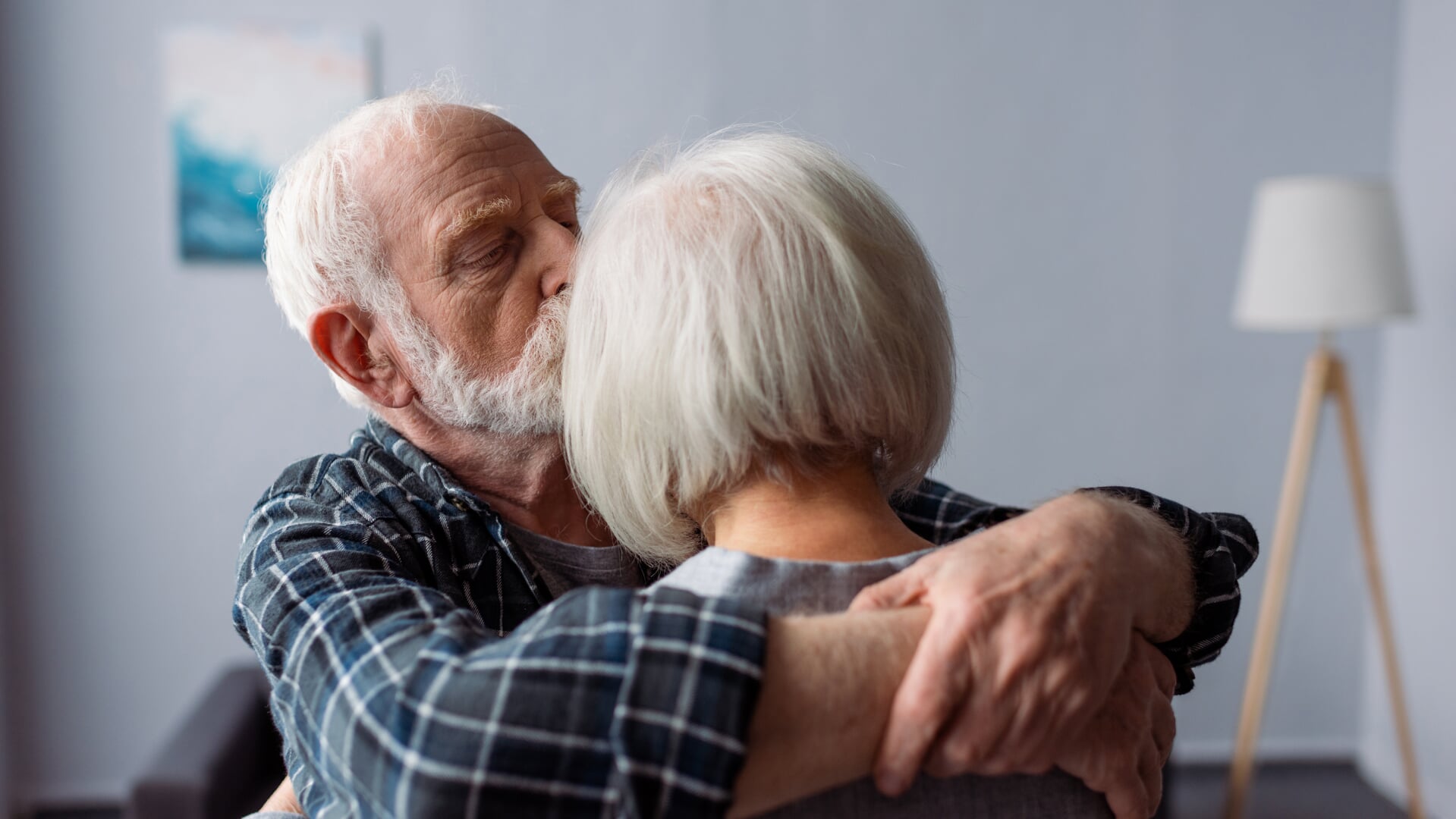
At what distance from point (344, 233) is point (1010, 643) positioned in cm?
103

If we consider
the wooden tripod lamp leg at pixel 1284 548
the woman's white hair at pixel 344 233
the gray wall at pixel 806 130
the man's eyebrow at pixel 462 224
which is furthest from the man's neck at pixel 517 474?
the wooden tripod lamp leg at pixel 1284 548

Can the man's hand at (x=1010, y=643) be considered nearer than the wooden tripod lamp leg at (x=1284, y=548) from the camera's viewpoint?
Yes

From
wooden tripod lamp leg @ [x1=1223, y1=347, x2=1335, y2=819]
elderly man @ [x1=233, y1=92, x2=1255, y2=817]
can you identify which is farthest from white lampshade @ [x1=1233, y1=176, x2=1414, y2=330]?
elderly man @ [x1=233, y1=92, x2=1255, y2=817]

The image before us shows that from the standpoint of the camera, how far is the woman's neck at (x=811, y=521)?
0.91 metres

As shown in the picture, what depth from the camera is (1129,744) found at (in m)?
0.91

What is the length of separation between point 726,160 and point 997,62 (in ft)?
10.8

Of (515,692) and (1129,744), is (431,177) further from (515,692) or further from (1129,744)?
(1129,744)

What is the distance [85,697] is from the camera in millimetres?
3908

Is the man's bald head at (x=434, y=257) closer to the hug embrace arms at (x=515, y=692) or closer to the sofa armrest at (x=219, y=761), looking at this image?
the hug embrace arms at (x=515, y=692)

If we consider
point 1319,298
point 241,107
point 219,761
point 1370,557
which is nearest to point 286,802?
point 219,761

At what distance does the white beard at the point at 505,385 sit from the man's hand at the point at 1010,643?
651mm

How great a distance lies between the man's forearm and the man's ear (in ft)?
2.87

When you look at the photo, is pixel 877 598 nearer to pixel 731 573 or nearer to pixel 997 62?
pixel 731 573

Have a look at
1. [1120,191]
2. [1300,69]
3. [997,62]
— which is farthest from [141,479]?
[1300,69]
